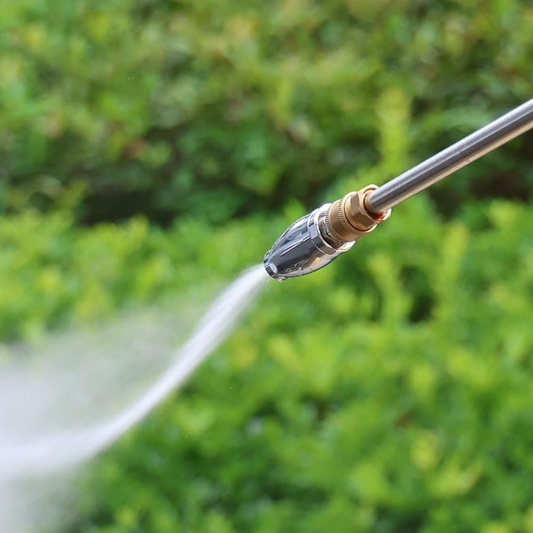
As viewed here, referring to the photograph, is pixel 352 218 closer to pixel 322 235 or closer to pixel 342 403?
pixel 322 235

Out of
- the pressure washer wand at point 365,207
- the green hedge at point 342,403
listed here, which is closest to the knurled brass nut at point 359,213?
the pressure washer wand at point 365,207

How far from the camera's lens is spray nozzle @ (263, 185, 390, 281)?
0.77m

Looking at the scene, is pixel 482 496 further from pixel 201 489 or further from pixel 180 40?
pixel 180 40

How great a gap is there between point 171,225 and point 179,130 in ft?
0.89

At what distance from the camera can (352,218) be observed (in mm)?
773

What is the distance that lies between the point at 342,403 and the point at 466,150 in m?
0.99

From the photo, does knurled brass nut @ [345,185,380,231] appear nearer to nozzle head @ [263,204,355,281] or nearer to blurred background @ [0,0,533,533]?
nozzle head @ [263,204,355,281]

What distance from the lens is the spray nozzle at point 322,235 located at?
0.77 metres

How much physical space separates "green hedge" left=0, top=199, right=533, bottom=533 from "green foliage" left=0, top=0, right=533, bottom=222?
0.59m

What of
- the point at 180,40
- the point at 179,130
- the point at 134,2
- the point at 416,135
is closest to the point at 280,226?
the point at 416,135

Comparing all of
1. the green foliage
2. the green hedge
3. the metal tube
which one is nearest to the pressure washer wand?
the metal tube

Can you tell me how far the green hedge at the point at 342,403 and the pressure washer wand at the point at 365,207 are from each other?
2.15 ft

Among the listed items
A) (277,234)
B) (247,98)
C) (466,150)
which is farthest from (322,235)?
(247,98)

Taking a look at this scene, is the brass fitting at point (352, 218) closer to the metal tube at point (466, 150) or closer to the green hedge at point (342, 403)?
the metal tube at point (466, 150)
